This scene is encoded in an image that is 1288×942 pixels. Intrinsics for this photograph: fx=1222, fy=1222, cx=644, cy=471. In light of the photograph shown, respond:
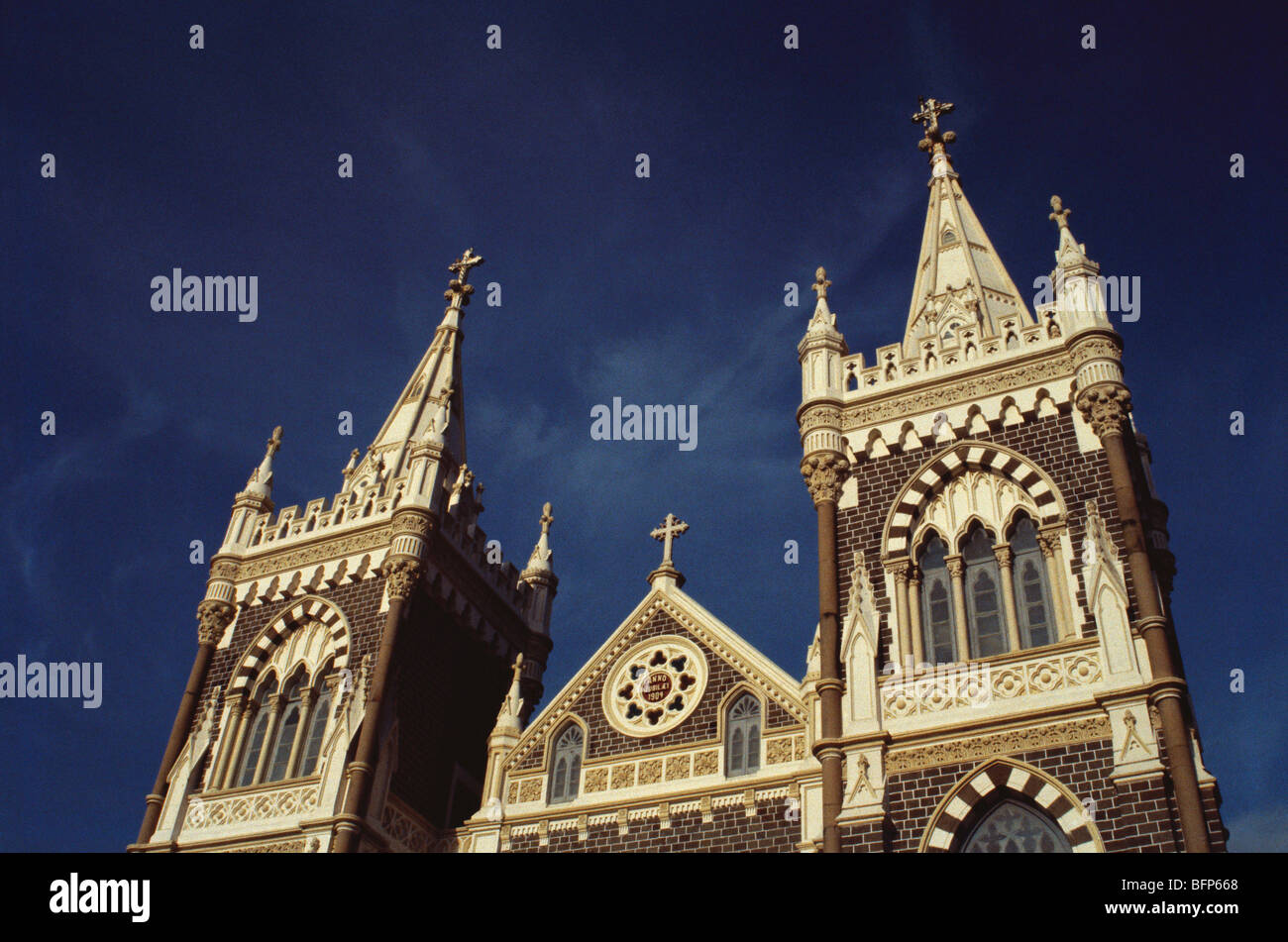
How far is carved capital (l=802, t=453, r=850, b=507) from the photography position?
76.3ft

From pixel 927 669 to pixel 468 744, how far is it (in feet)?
42.2

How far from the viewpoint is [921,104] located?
110 feet

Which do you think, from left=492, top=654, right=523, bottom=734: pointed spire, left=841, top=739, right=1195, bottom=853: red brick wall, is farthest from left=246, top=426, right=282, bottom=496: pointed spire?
left=841, top=739, right=1195, bottom=853: red brick wall

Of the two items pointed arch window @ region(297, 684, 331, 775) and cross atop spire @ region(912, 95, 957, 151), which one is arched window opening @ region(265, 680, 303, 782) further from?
cross atop spire @ region(912, 95, 957, 151)

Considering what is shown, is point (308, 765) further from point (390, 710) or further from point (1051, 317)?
point (1051, 317)

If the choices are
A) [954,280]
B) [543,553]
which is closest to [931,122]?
[954,280]

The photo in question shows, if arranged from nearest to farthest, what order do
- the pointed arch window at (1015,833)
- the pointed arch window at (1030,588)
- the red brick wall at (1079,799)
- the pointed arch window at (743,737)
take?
the red brick wall at (1079,799) < the pointed arch window at (1015,833) < the pointed arch window at (1030,588) < the pointed arch window at (743,737)

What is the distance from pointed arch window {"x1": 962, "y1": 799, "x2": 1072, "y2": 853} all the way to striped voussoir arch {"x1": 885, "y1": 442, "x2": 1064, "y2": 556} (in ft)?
17.4

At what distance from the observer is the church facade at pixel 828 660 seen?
18.5 m

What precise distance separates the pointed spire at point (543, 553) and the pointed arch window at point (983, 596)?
574 inches

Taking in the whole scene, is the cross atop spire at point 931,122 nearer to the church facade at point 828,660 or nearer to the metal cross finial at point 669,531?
the church facade at point 828,660

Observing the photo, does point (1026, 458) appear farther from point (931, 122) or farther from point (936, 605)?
point (931, 122)

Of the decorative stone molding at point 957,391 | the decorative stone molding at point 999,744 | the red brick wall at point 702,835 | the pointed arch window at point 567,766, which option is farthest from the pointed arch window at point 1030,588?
the pointed arch window at point 567,766
